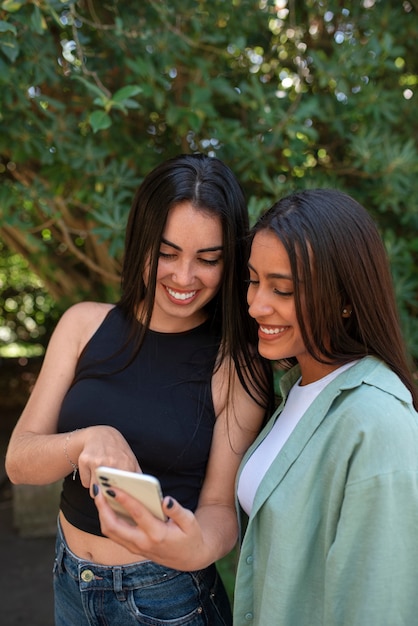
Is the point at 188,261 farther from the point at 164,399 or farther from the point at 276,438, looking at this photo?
the point at 276,438

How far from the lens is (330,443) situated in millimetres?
1394

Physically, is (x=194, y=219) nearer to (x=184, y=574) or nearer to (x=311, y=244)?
(x=311, y=244)

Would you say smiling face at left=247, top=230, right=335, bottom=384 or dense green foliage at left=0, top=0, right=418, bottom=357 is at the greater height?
dense green foliage at left=0, top=0, right=418, bottom=357

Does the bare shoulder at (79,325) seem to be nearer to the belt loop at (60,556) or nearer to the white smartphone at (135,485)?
the belt loop at (60,556)

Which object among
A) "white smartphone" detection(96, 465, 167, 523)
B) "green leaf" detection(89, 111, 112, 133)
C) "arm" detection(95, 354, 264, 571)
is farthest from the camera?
"green leaf" detection(89, 111, 112, 133)

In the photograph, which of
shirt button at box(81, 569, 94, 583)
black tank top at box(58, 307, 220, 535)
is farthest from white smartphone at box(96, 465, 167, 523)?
shirt button at box(81, 569, 94, 583)

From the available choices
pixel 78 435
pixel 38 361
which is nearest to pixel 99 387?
pixel 78 435

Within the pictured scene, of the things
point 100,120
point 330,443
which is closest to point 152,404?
point 330,443

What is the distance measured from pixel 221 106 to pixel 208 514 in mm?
2347

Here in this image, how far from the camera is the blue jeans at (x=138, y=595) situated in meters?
1.74

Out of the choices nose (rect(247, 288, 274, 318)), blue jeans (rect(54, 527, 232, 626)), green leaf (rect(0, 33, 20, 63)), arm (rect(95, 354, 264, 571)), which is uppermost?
green leaf (rect(0, 33, 20, 63))

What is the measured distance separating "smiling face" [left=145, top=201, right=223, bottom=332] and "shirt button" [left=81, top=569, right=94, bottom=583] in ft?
2.35

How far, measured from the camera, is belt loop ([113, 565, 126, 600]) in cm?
174

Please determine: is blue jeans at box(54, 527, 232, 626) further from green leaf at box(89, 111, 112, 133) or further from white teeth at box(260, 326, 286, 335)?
green leaf at box(89, 111, 112, 133)
